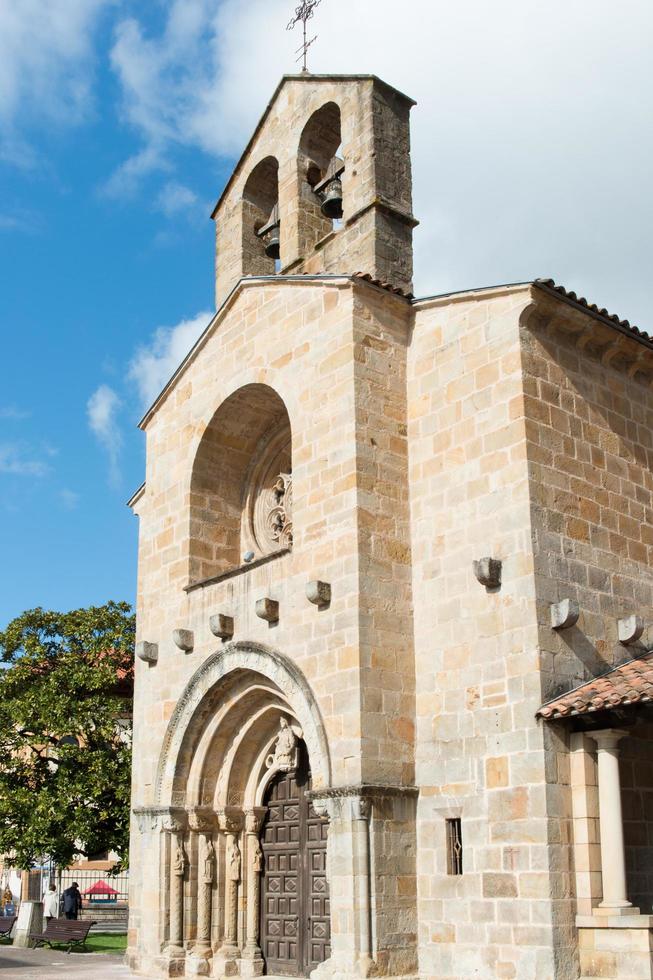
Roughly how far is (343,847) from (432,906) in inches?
40.8

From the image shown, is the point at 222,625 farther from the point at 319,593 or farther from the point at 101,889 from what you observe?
the point at 101,889

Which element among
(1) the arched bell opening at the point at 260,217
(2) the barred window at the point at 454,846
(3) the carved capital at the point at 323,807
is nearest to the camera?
(2) the barred window at the point at 454,846

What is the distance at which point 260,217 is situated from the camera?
53.5 ft

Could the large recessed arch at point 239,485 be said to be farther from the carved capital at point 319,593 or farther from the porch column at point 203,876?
the porch column at point 203,876

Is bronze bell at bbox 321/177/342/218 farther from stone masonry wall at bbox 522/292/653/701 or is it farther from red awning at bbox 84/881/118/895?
red awning at bbox 84/881/118/895

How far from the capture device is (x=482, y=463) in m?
11.3

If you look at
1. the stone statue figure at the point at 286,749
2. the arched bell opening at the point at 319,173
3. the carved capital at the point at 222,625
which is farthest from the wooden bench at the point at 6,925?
the arched bell opening at the point at 319,173

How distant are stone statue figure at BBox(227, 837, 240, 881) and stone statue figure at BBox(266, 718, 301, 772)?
143 centimetres

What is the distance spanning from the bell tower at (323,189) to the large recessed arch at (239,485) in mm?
2022

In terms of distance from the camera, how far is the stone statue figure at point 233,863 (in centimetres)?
1355

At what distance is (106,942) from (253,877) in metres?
10.4

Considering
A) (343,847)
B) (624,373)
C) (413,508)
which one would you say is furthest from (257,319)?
(343,847)

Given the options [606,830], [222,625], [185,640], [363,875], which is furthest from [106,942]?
[606,830]

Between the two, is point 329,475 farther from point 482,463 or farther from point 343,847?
point 343,847
